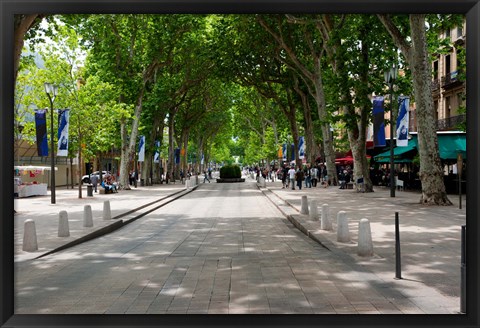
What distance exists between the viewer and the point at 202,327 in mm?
4848

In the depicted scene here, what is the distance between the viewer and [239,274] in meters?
8.05

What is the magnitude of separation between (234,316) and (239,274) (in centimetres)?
323

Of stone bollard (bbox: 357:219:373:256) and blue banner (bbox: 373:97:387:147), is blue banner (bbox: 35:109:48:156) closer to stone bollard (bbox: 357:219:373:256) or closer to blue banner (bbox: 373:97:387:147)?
blue banner (bbox: 373:97:387:147)

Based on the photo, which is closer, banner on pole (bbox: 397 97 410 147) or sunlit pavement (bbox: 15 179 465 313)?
sunlit pavement (bbox: 15 179 465 313)

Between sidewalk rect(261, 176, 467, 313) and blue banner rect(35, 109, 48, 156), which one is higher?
blue banner rect(35, 109, 48, 156)

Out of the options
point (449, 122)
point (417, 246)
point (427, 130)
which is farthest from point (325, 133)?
point (417, 246)

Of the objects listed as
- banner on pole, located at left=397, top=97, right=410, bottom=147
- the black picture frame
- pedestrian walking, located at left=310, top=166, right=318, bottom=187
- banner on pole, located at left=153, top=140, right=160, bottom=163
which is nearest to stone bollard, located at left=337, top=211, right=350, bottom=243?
the black picture frame

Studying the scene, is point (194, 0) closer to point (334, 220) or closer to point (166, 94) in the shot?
point (334, 220)

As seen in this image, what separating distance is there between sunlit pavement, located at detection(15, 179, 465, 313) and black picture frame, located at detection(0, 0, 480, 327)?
0.90 m

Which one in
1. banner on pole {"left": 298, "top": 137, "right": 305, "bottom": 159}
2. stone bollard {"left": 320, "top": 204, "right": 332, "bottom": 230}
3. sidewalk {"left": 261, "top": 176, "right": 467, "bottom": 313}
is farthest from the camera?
banner on pole {"left": 298, "top": 137, "right": 305, "bottom": 159}

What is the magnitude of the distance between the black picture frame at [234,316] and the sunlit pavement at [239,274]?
35.5 inches

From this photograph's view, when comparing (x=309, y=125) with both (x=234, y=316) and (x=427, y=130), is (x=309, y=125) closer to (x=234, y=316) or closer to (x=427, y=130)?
(x=427, y=130)

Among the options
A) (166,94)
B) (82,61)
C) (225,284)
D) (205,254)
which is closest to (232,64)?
(166,94)

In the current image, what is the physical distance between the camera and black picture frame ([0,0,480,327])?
15.6 ft
